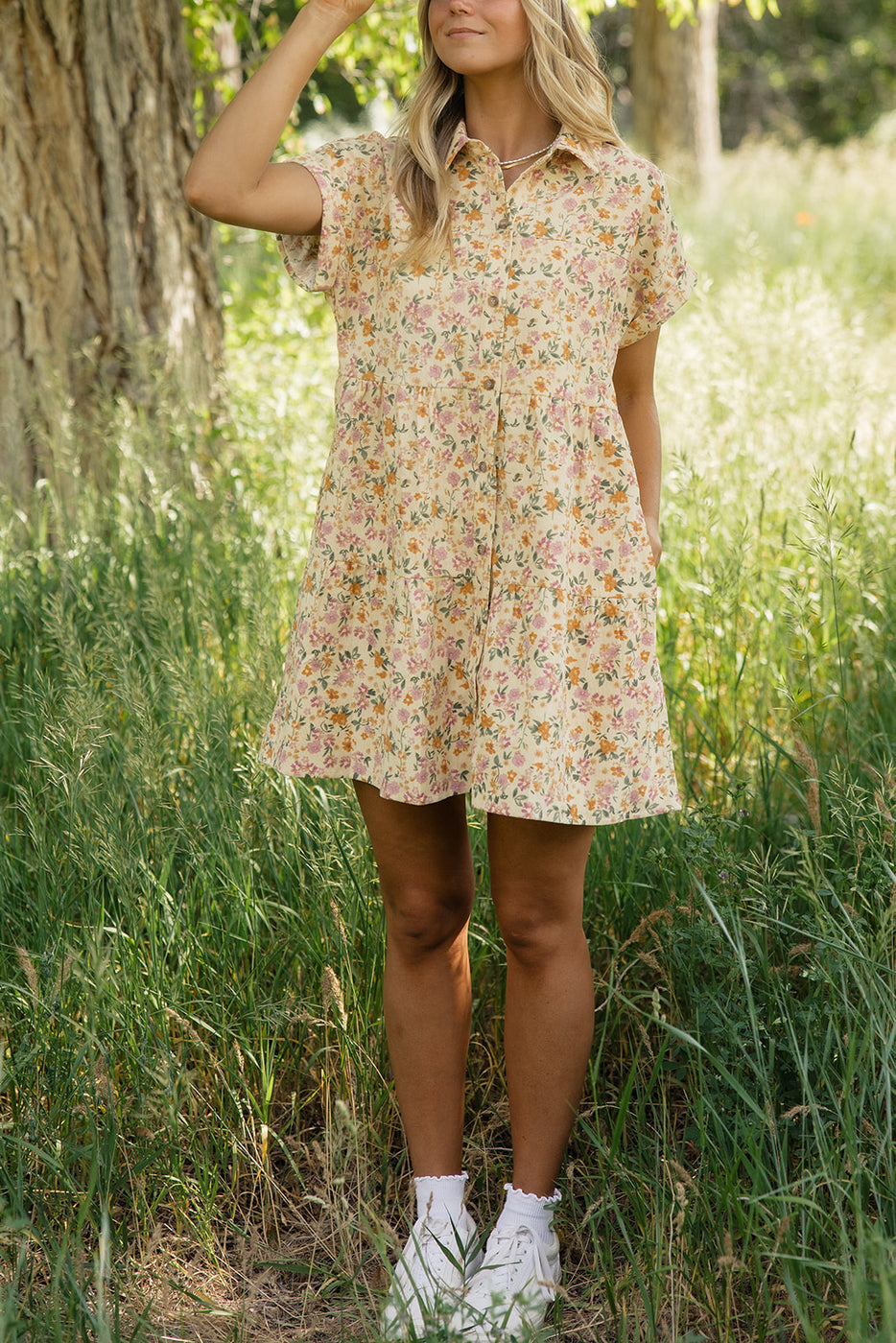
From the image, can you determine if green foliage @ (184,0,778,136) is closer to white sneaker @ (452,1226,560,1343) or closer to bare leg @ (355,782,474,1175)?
bare leg @ (355,782,474,1175)

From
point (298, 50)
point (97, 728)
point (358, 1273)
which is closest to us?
point (298, 50)

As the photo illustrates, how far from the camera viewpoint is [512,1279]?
71.2 inches

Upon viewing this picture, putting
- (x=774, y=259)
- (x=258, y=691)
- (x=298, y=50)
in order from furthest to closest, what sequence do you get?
(x=774, y=259) → (x=258, y=691) → (x=298, y=50)

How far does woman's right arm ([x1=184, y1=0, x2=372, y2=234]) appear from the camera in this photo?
5.62 feet

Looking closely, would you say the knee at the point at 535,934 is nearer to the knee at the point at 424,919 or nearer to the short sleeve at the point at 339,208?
the knee at the point at 424,919

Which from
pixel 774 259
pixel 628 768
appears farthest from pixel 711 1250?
pixel 774 259

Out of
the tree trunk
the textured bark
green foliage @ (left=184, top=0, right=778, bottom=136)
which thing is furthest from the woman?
the tree trunk

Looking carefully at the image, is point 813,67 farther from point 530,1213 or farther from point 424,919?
point 530,1213

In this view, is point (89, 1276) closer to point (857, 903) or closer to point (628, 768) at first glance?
point (628, 768)

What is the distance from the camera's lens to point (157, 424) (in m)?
3.77

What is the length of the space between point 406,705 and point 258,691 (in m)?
0.84

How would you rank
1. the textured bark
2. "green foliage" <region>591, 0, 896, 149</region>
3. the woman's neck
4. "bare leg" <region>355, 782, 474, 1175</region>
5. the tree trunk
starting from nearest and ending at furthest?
Answer: the woman's neck, "bare leg" <region>355, 782, 474, 1175</region>, the textured bark, the tree trunk, "green foliage" <region>591, 0, 896, 149</region>

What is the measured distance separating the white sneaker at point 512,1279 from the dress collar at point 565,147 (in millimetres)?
1608

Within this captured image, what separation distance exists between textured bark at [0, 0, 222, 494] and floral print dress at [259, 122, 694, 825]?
1924mm
